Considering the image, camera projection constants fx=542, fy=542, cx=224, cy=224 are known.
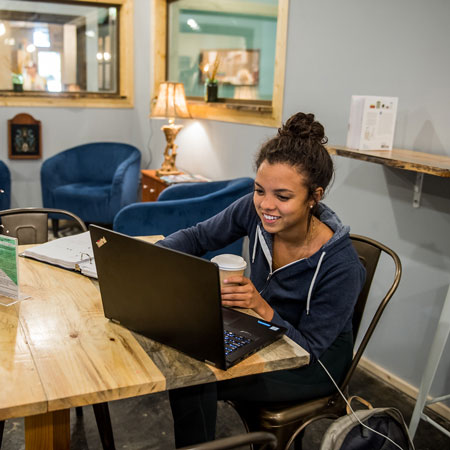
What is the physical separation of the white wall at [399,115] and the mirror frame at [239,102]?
0.06 metres

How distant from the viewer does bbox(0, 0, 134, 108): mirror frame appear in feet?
16.6

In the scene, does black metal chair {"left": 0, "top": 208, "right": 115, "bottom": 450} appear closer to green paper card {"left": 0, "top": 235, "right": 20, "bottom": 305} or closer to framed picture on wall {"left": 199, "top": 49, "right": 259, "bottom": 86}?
green paper card {"left": 0, "top": 235, "right": 20, "bottom": 305}

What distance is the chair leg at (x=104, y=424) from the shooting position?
1.84 meters

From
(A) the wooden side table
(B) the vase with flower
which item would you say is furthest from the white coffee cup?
(B) the vase with flower

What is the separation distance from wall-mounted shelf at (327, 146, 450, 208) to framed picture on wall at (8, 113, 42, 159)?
365cm

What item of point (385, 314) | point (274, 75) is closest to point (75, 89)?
point (274, 75)

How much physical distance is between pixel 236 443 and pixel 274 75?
107 inches

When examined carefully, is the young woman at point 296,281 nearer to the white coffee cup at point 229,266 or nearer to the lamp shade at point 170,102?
the white coffee cup at point 229,266

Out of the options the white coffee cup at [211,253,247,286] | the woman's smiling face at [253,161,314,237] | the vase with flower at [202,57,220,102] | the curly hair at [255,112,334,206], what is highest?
the vase with flower at [202,57,220,102]

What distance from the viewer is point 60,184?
15.8ft

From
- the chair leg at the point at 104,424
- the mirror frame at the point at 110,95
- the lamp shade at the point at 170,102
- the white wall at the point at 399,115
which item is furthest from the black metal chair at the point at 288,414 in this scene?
the mirror frame at the point at 110,95

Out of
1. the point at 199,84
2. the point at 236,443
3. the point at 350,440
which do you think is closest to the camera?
the point at 236,443

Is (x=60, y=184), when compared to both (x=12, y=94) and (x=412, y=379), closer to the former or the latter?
(x=12, y=94)

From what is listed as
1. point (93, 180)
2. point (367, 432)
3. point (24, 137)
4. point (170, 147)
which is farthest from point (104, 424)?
point (24, 137)
